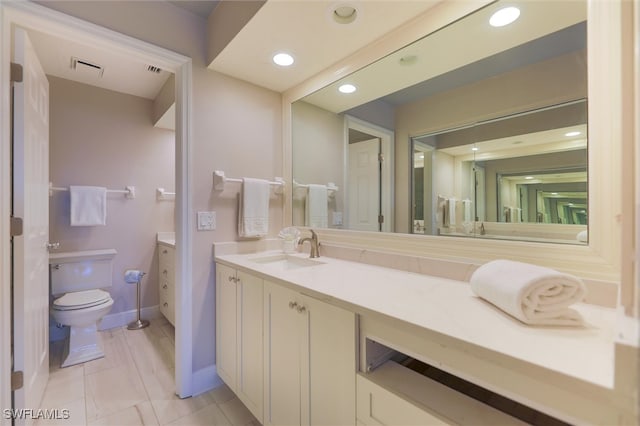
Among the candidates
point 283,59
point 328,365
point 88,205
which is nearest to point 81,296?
point 88,205

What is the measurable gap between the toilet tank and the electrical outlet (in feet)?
4.56

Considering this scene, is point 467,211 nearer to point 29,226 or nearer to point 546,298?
point 546,298

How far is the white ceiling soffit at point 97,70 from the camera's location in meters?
2.01

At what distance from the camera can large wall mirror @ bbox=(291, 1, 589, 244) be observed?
0.99m

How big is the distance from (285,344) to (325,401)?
28 cm

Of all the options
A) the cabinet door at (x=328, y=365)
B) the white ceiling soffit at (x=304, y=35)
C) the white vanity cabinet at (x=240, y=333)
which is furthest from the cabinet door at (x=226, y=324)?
the white ceiling soffit at (x=304, y=35)

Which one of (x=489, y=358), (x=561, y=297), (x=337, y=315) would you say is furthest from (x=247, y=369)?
(x=561, y=297)

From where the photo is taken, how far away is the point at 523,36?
1104mm

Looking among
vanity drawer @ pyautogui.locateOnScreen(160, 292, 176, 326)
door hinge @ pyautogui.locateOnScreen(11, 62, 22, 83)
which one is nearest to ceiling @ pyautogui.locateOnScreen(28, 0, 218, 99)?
door hinge @ pyautogui.locateOnScreen(11, 62, 22, 83)

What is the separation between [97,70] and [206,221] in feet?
6.10

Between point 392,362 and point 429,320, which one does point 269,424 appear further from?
point 429,320

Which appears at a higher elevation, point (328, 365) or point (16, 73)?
point (16, 73)

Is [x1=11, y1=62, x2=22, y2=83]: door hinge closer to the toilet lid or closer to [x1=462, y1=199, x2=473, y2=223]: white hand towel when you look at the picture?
the toilet lid

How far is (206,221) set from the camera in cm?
177
